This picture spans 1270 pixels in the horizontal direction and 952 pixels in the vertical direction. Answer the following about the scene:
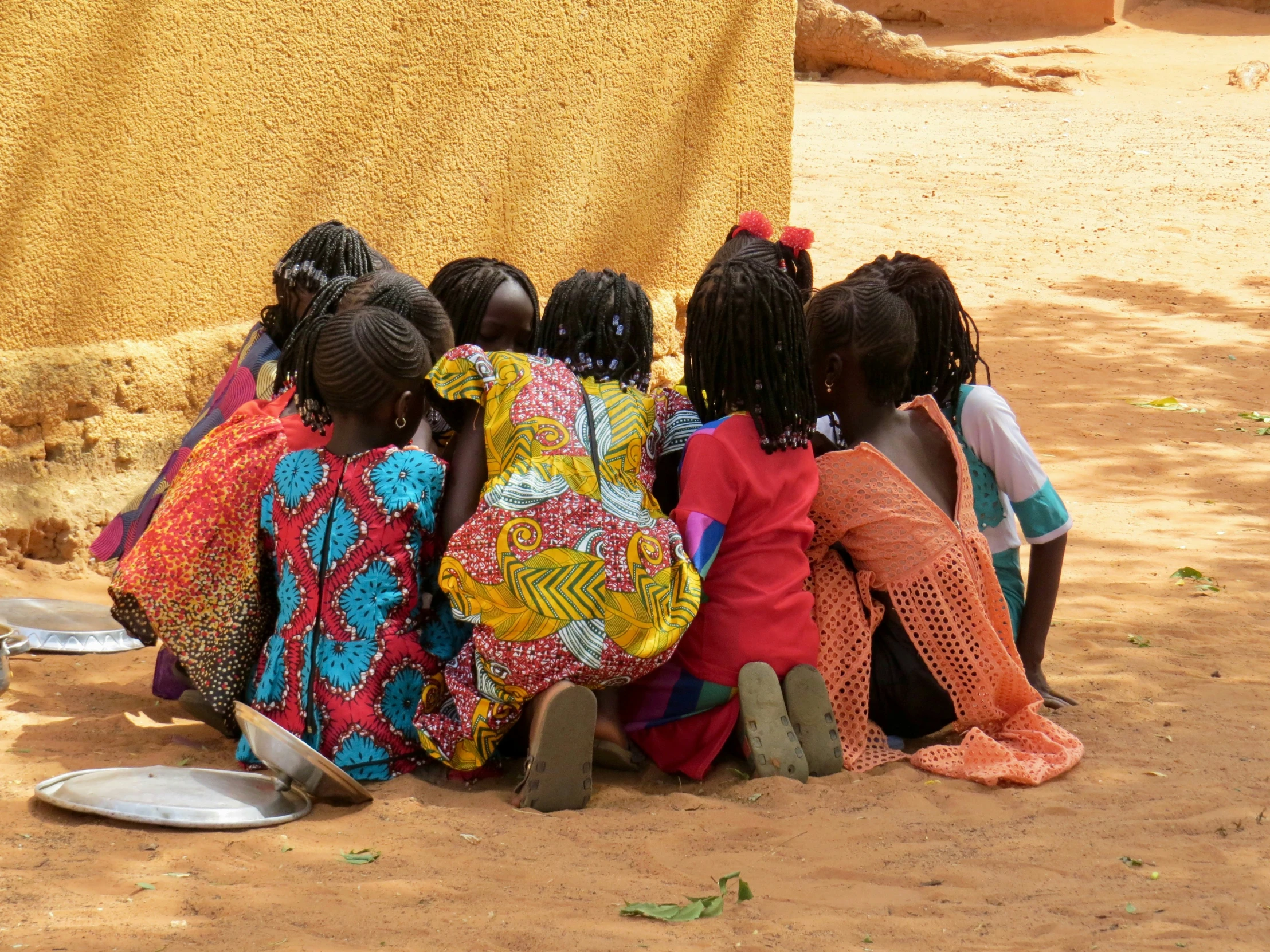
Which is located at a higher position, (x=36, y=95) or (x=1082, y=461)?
(x=36, y=95)

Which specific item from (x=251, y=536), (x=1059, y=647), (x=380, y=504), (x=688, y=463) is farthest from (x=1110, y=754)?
(x=251, y=536)

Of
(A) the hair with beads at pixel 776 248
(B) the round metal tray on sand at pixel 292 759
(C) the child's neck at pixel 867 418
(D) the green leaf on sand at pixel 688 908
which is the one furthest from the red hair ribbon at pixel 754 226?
(D) the green leaf on sand at pixel 688 908

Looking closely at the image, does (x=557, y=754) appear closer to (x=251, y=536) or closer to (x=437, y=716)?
(x=437, y=716)

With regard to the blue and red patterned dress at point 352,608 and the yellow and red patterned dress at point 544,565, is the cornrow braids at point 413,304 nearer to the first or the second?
the yellow and red patterned dress at point 544,565

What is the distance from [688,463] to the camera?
10.3 ft

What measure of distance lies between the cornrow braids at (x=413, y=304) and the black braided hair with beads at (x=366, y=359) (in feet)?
0.72

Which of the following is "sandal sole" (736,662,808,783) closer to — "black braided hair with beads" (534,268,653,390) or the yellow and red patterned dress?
the yellow and red patterned dress

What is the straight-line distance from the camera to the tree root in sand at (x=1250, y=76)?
14.7 m

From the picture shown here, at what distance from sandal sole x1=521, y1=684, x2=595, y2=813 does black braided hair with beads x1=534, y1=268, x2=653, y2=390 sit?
862 mm

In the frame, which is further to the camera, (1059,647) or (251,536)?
(1059,647)

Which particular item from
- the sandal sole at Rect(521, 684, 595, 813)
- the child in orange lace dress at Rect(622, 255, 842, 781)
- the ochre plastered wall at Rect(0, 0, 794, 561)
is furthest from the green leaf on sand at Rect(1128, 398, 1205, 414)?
the sandal sole at Rect(521, 684, 595, 813)

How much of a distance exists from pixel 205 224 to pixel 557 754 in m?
2.40

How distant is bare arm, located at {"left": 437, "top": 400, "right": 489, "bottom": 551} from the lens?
3062 millimetres

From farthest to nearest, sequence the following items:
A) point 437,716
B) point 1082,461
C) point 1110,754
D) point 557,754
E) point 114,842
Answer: point 1082,461, point 1110,754, point 437,716, point 557,754, point 114,842
